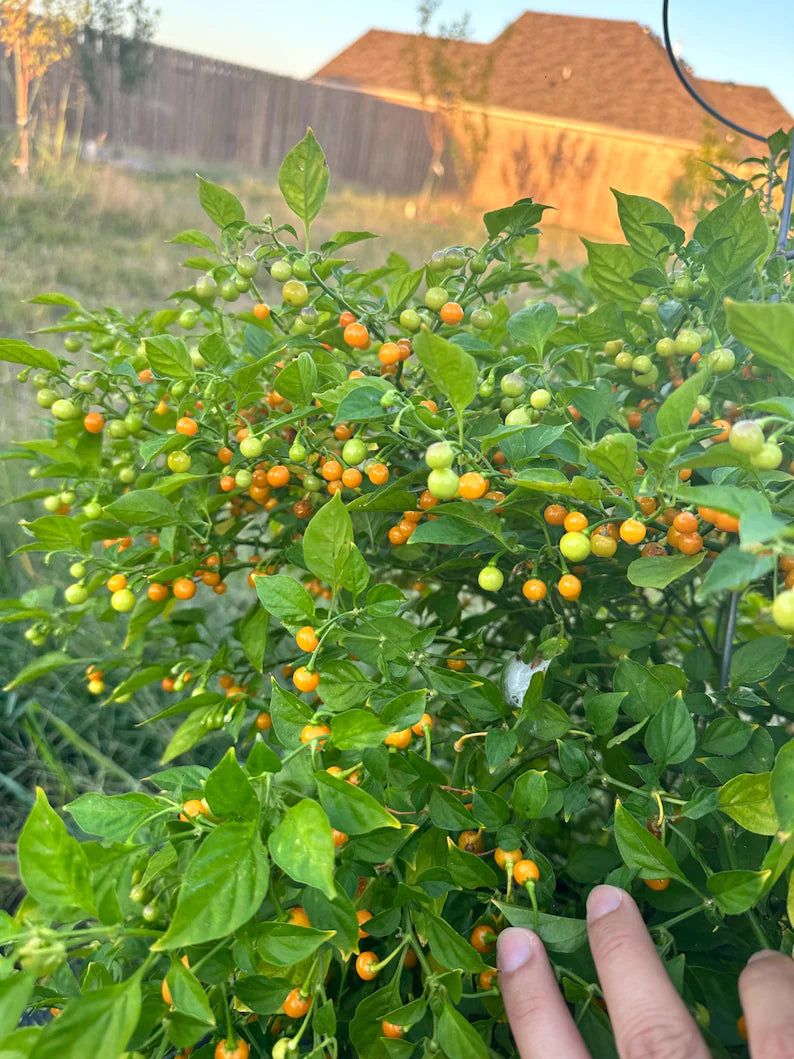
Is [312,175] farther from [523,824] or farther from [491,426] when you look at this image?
[523,824]

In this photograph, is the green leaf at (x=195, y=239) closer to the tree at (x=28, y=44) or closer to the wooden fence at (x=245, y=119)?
the tree at (x=28, y=44)

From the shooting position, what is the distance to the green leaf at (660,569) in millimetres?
292

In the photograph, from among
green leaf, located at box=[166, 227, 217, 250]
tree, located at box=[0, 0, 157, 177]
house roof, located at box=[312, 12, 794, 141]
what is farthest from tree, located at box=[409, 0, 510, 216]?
green leaf, located at box=[166, 227, 217, 250]

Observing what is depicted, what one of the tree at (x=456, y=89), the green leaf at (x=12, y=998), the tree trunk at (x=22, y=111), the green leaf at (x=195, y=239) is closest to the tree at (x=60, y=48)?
the tree trunk at (x=22, y=111)

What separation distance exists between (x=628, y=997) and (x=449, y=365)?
30cm

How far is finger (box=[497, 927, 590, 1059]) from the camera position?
34 cm

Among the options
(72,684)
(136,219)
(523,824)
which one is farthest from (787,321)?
(136,219)

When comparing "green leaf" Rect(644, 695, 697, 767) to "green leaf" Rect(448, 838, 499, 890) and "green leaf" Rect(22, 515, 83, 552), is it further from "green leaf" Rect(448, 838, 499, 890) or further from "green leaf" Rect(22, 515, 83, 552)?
"green leaf" Rect(22, 515, 83, 552)

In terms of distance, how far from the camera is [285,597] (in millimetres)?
345

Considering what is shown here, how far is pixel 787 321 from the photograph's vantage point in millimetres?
237

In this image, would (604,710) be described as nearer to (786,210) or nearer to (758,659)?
(758,659)

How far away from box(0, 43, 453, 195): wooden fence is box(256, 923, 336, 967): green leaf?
118 inches

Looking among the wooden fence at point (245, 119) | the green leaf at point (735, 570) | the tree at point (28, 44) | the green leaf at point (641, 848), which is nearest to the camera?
the green leaf at point (735, 570)

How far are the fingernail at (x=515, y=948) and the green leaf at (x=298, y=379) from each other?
0.99 ft
